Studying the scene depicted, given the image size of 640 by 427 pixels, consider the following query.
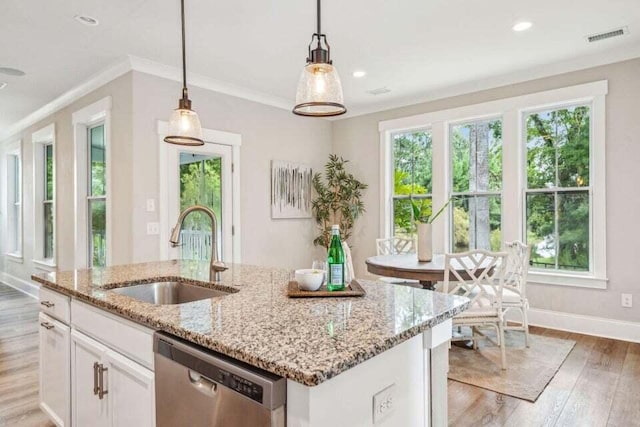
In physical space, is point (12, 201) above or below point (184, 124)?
below

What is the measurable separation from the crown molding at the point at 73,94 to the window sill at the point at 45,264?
2.08 metres

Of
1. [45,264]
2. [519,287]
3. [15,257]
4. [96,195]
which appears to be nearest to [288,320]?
[519,287]

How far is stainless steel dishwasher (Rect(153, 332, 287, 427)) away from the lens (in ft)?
3.07

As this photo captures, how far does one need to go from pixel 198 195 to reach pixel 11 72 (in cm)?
228

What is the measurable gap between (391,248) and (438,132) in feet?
5.12

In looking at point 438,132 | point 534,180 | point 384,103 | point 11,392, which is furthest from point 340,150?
point 11,392

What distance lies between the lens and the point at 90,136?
4.80 metres

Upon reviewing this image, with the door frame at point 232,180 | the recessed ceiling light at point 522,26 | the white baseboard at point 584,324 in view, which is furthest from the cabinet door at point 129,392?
the white baseboard at point 584,324

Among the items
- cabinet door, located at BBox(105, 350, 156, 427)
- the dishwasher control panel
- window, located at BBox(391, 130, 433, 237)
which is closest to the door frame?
window, located at BBox(391, 130, 433, 237)

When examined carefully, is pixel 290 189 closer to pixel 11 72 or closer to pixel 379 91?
pixel 379 91

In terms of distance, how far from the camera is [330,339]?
1.08 m

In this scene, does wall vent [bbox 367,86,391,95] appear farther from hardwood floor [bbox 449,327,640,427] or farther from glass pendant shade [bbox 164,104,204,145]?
hardwood floor [bbox 449,327,640,427]

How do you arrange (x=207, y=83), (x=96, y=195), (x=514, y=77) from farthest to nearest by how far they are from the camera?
(x=96, y=195) < (x=207, y=83) < (x=514, y=77)

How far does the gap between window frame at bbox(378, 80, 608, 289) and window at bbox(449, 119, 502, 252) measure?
99mm
